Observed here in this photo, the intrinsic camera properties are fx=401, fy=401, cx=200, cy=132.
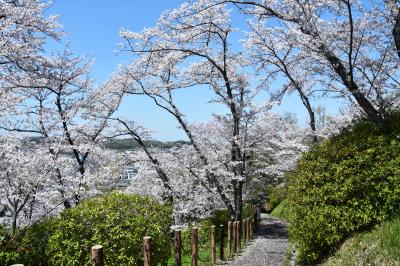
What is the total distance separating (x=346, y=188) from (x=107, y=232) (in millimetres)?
5197

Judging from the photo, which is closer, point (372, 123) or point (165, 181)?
point (372, 123)

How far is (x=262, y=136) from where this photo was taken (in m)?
21.1

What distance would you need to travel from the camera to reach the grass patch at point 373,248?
5.74 m

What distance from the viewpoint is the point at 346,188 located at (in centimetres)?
750

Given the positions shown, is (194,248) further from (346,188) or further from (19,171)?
(19,171)

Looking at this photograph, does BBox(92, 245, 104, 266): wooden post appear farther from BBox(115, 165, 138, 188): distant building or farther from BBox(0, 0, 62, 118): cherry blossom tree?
BBox(115, 165, 138, 188): distant building

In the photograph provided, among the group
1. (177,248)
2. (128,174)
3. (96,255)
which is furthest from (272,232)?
(96,255)

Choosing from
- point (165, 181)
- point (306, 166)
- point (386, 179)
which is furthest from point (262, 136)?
point (386, 179)

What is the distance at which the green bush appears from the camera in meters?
7.27

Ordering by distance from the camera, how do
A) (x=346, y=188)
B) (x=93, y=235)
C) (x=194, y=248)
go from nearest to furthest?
(x=346, y=188), (x=93, y=235), (x=194, y=248)

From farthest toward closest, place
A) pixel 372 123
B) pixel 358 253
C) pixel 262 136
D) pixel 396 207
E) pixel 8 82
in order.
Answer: pixel 262 136
pixel 8 82
pixel 372 123
pixel 396 207
pixel 358 253

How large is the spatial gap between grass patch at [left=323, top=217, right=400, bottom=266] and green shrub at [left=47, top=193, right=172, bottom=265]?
13.1ft

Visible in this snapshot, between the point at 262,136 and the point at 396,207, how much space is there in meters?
14.0

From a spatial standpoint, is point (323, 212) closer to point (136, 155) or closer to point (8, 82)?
point (8, 82)
